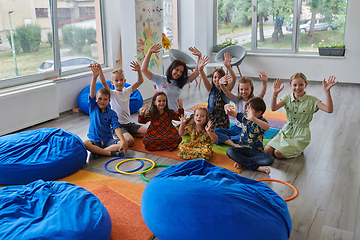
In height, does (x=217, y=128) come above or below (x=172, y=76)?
below

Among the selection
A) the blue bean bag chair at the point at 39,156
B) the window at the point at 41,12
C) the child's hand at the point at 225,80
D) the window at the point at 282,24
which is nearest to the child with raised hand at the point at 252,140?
the child's hand at the point at 225,80

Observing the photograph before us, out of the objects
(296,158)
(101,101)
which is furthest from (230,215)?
(101,101)

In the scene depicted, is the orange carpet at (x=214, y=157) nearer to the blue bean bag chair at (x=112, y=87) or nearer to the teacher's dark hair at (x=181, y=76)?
the teacher's dark hair at (x=181, y=76)

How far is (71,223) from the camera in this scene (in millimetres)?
1961

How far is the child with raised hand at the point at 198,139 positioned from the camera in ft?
11.3

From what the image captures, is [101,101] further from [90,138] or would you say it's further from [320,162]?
[320,162]

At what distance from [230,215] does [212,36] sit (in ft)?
23.2

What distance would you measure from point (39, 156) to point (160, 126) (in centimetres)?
130

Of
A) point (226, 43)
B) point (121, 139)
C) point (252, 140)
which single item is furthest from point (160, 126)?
point (226, 43)

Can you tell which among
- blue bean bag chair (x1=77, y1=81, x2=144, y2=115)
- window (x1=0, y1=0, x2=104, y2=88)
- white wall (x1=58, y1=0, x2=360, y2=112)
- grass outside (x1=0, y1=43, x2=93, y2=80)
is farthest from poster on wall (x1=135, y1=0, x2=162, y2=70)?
grass outside (x1=0, y1=43, x2=93, y2=80)

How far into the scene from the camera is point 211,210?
199 cm

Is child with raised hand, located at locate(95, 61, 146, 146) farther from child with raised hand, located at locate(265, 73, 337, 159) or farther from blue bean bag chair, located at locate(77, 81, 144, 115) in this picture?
child with raised hand, located at locate(265, 73, 337, 159)

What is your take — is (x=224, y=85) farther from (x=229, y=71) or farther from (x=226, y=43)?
(x=226, y=43)

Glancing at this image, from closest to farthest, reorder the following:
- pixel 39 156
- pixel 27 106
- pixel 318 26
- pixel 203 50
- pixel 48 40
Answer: pixel 39 156 → pixel 27 106 → pixel 48 40 → pixel 318 26 → pixel 203 50
